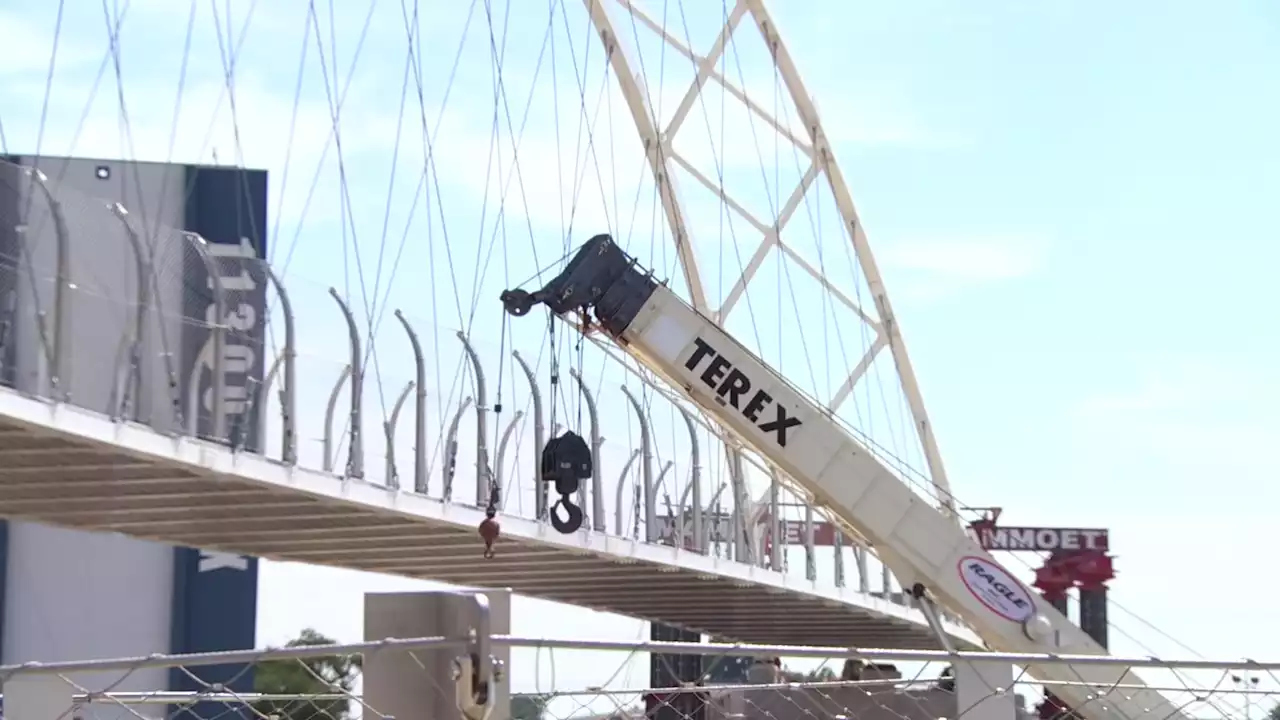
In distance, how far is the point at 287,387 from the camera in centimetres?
2408

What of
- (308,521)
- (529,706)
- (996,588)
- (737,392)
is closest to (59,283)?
(529,706)

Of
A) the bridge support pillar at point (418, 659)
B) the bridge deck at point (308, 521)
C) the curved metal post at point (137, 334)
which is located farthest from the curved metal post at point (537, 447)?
the bridge support pillar at point (418, 659)

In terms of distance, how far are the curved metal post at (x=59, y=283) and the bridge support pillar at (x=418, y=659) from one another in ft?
34.7

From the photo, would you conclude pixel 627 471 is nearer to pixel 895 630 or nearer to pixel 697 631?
pixel 697 631

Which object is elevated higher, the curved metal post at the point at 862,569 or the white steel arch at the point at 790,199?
the white steel arch at the point at 790,199

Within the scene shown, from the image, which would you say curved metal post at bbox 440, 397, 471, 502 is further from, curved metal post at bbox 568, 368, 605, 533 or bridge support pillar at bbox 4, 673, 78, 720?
bridge support pillar at bbox 4, 673, 78, 720

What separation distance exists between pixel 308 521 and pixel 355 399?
11.2 feet

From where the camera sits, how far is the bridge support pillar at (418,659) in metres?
9.28

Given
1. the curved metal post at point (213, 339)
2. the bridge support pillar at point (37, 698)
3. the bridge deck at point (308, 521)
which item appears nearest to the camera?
the bridge support pillar at point (37, 698)

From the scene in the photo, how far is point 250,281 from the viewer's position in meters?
23.3

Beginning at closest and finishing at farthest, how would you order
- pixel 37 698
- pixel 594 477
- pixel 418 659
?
pixel 418 659, pixel 37 698, pixel 594 477

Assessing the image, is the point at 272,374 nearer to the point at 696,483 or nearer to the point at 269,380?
the point at 269,380

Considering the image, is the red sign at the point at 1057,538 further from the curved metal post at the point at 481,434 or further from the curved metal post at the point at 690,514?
the curved metal post at the point at 481,434

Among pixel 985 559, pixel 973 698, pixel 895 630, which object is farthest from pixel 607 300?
pixel 895 630
